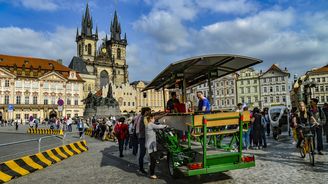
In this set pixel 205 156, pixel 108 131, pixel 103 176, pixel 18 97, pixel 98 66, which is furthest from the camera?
pixel 98 66

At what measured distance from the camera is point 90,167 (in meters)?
9.01

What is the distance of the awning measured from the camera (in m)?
7.75

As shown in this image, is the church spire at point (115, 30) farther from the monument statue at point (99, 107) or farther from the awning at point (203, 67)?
the awning at point (203, 67)

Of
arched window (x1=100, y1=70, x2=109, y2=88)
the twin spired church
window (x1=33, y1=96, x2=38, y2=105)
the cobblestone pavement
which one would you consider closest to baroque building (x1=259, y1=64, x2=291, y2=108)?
the twin spired church

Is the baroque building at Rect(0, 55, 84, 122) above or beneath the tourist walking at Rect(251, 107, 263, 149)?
above

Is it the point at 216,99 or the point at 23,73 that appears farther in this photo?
the point at 216,99

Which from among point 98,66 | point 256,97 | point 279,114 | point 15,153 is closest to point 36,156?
point 15,153

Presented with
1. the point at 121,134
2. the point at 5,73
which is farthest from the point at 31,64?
the point at 121,134

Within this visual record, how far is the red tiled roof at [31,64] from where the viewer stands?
67419mm

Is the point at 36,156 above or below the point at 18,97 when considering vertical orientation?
below

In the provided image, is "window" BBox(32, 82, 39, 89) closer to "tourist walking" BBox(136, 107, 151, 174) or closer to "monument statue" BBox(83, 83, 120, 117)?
"monument statue" BBox(83, 83, 120, 117)

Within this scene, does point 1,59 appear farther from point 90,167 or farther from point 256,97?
point 90,167

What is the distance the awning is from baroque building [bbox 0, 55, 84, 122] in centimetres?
5985

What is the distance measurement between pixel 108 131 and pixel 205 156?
51.0 feet
